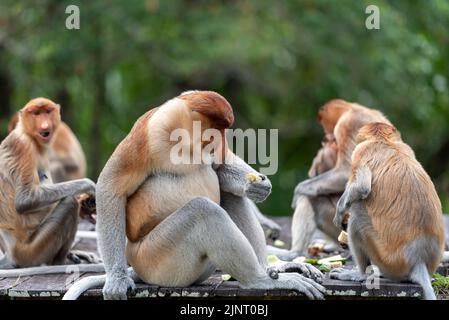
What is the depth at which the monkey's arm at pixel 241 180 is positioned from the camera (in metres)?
5.49

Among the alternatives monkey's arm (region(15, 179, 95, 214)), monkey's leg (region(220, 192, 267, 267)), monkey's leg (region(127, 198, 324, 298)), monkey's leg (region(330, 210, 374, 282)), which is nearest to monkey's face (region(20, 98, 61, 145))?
monkey's arm (region(15, 179, 95, 214))

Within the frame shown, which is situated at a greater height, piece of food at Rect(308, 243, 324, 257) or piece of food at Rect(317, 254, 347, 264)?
piece of food at Rect(317, 254, 347, 264)

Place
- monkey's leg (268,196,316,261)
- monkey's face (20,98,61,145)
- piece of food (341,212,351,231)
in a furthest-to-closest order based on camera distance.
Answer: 1. monkey's leg (268,196,316,261)
2. monkey's face (20,98,61,145)
3. piece of food (341,212,351,231)

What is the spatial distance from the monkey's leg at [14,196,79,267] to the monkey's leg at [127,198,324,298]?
132 centimetres

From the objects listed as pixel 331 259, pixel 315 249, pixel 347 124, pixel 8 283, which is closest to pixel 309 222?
pixel 315 249

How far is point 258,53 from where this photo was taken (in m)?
13.2

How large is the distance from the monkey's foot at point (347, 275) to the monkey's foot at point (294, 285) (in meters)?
0.41

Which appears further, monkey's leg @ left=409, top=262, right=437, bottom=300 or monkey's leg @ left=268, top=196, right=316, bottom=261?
monkey's leg @ left=268, top=196, right=316, bottom=261

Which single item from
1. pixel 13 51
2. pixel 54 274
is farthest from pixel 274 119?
pixel 54 274

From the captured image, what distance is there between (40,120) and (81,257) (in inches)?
47.8

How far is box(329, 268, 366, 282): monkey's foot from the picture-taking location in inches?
227

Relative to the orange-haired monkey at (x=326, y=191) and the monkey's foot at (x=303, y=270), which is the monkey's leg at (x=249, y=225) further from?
the orange-haired monkey at (x=326, y=191)

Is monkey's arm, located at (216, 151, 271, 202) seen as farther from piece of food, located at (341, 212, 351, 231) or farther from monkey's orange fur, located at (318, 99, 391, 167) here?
monkey's orange fur, located at (318, 99, 391, 167)

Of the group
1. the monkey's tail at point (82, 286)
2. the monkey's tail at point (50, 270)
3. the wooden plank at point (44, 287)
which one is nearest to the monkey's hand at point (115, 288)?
the monkey's tail at point (82, 286)
